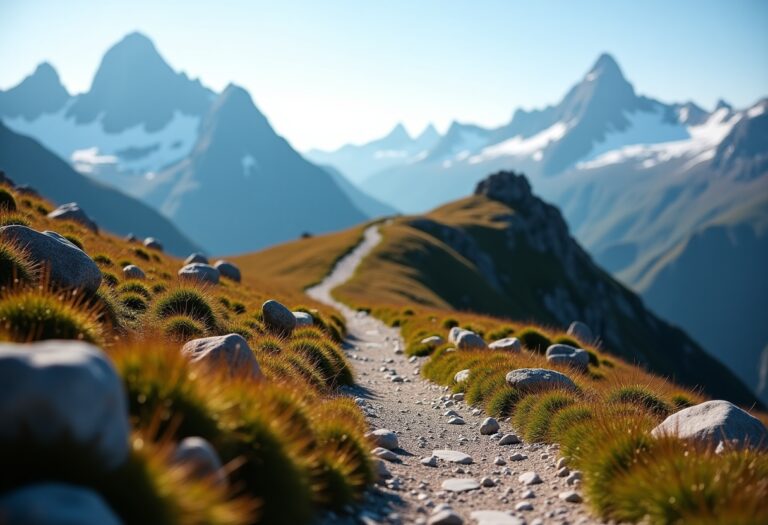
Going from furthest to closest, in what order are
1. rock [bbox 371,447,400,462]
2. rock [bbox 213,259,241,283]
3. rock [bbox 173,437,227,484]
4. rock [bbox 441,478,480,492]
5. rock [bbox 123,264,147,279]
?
rock [bbox 213,259,241,283] → rock [bbox 123,264,147,279] → rock [bbox 371,447,400,462] → rock [bbox 441,478,480,492] → rock [bbox 173,437,227,484]

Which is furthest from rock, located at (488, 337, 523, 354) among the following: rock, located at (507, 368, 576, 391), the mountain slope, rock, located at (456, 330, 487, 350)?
the mountain slope

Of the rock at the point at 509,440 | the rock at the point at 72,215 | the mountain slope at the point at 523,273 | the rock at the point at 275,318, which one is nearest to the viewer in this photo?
the rock at the point at 509,440

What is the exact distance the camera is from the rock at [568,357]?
22375 mm

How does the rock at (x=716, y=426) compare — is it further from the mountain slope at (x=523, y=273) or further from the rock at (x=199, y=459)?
the mountain slope at (x=523, y=273)

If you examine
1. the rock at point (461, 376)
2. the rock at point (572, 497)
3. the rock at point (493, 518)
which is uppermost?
the rock at point (493, 518)

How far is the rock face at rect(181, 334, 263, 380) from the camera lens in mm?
9969

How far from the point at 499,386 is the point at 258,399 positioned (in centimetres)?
993

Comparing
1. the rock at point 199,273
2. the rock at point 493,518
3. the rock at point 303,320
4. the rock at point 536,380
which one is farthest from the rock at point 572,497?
the rock at point 199,273

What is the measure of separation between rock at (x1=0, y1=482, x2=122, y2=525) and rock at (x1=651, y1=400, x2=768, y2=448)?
28.7 ft

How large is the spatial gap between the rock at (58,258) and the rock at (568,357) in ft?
51.8

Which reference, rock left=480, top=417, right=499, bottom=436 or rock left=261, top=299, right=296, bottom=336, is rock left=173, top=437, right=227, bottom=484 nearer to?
rock left=480, top=417, right=499, bottom=436

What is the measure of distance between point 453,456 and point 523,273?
14157 centimetres

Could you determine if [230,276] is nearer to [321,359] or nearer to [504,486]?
[321,359]

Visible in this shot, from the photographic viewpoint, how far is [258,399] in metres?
7.87
